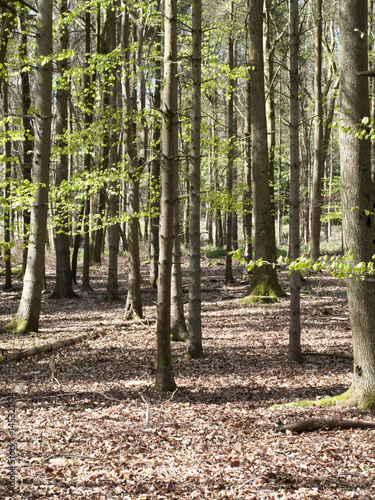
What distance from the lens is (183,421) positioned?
17.3 feet

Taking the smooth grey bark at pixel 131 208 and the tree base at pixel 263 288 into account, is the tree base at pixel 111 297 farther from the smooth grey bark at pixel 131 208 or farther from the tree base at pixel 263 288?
the tree base at pixel 263 288

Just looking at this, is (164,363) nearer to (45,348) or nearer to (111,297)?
(45,348)

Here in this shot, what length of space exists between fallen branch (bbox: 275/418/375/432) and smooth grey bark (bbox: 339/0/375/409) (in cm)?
56

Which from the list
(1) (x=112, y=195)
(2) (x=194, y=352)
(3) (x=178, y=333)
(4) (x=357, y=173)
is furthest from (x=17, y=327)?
(4) (x=357, y=173)

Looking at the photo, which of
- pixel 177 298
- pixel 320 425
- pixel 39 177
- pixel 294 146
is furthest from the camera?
pixel 39 177

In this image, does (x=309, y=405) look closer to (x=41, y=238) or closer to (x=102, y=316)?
(x=41, y=238)

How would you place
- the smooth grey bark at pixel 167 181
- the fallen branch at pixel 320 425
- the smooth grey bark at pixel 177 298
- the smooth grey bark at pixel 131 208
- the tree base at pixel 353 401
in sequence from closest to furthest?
the fallen branch at pixel 320 425 < the tree base at pixel 353 401 < the smooth grey bark at pixel 167 181 < the smooth grey bark at pixel 177 298 < the smooth grey bark at pixel 131 208

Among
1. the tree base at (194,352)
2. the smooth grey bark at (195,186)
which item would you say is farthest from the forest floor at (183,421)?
the smooth grey bark at (195,186)

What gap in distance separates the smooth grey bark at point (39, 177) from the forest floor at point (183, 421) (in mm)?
544

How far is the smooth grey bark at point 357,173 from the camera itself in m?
4.73

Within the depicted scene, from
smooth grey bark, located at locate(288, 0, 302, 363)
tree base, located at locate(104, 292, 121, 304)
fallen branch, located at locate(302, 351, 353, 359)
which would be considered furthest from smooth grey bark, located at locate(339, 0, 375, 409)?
tree base, located at locate(104, 292, 121, 304)

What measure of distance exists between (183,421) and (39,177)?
20.3 feet

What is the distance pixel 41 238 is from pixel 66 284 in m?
5.52

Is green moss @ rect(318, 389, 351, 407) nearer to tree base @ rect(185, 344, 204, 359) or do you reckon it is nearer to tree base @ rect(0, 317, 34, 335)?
tree base @ rect(185, 344, 204, 359)
